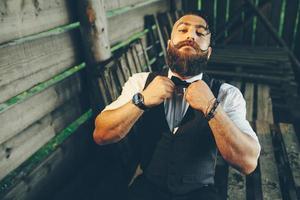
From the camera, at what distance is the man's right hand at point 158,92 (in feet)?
7.57

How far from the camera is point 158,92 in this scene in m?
2.31

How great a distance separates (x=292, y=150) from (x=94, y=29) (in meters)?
2.68

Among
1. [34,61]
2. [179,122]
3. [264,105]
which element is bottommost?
[264,105]

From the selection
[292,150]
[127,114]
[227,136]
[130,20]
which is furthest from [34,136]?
[292,150]

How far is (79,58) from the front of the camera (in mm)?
3361

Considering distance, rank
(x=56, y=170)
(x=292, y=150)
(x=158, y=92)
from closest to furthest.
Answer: (x=158, y=92) → (x=56, y=170) → (x=292, y=150)

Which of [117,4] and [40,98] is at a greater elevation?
[117,4]

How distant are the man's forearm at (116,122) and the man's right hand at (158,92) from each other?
0.12 m

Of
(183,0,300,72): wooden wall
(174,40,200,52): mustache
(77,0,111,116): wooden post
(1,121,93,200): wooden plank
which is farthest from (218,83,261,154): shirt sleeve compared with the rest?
(183,0,300,72): wooden wall

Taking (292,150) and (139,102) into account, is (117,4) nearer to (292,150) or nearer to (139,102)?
(139,102)

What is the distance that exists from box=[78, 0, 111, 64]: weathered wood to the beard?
1086 millimetres

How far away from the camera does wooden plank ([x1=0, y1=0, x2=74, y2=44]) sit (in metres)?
2.29

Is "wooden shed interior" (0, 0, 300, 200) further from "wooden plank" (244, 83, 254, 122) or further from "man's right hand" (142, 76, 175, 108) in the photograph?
"man's right hand" (142, 76, 175, 108)

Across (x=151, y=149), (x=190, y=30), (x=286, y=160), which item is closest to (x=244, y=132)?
(x=151, y=149)
